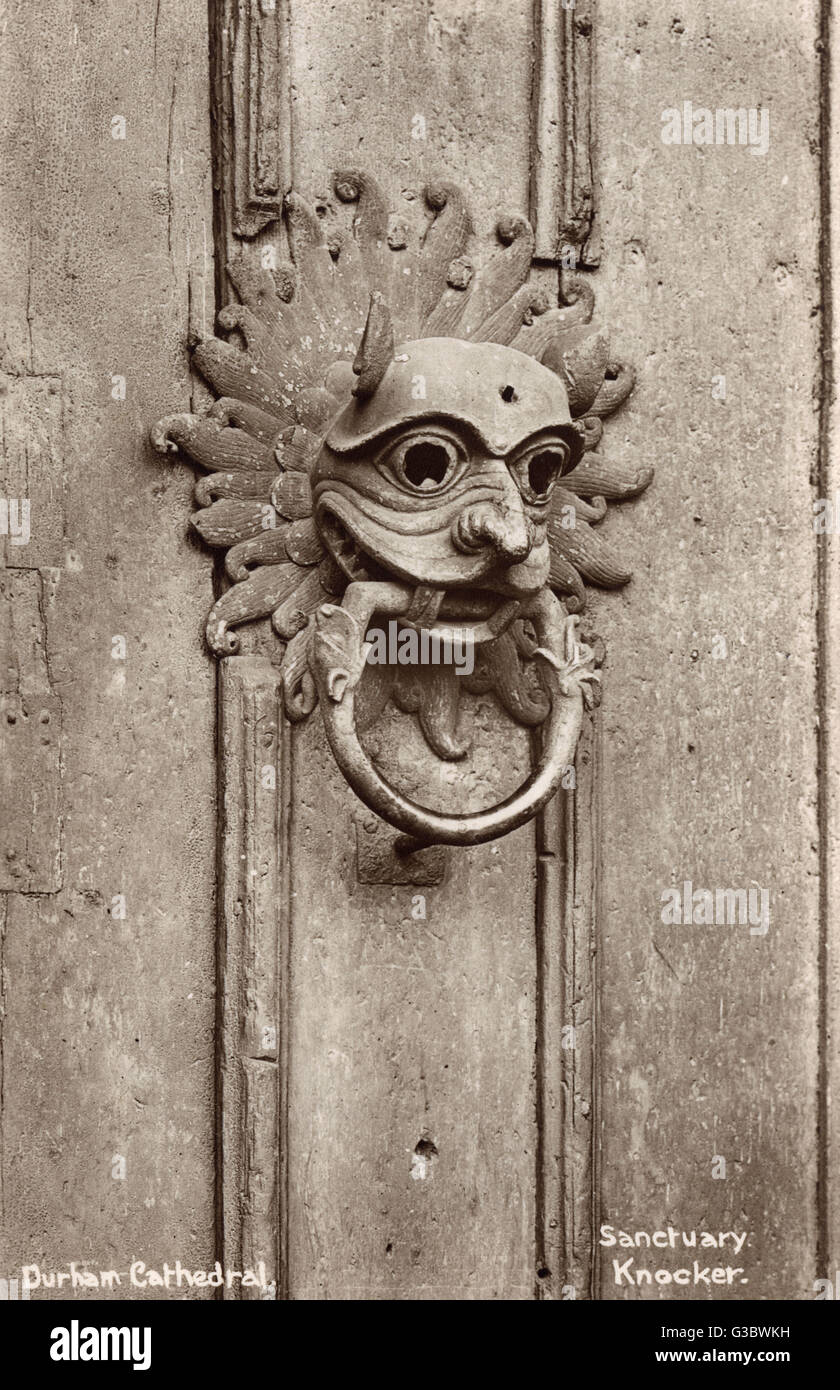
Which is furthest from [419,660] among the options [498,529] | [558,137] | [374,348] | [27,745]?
[558,137]

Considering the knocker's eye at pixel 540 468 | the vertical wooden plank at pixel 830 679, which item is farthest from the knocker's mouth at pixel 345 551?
the vertical wooden plank at pixel 830 679

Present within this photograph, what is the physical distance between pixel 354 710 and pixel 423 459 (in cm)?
33

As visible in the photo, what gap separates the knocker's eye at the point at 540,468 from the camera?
85.9 inches

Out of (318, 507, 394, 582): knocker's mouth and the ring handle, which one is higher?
(318, 507, 394, 582): knocker's mouth

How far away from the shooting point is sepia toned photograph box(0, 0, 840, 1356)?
225 cm

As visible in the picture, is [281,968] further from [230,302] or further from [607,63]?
[607,63]

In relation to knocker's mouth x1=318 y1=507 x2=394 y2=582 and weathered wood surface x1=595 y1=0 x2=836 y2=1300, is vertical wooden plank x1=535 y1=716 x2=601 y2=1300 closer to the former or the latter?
weathered wood surface x1=595 y1=0 x2=836 y2=1300

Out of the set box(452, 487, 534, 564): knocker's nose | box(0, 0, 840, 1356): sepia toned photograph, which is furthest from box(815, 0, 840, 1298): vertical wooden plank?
box(452, 487, 534, 564): knocker's nose

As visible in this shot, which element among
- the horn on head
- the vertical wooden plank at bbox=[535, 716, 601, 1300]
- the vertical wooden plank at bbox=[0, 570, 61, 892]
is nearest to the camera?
the horn on head

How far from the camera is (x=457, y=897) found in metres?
2.36

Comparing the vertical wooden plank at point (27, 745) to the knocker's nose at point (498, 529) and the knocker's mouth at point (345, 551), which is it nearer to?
the knocker's mouth at point (345, 551)

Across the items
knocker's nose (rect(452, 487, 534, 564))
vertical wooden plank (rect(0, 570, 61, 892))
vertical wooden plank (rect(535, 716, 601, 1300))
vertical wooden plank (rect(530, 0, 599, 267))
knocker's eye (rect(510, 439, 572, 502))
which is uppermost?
vertical wooden plank (rect(530, 0, 599, 267))

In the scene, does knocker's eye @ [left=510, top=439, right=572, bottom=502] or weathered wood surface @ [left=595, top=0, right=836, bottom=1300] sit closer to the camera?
knocker's eye @ [left=510, top=439, right=572, bottom=502]

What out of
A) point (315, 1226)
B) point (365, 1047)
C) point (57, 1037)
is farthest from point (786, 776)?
point (57, 1037)
